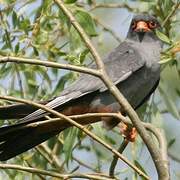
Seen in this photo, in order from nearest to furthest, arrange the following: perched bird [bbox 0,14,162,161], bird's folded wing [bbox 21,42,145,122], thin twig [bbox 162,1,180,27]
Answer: perched bird [bbox 0,14,162,161]
bird's folded wing [bbox 21,42,145,122]
thin twig [bbox 162,1,180,27]

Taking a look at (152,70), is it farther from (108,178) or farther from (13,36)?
(108,178)

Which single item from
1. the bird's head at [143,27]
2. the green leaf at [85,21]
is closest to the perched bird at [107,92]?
the bird's head at [143,27]

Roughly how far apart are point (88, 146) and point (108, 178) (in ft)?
6.52

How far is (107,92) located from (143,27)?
63 cm

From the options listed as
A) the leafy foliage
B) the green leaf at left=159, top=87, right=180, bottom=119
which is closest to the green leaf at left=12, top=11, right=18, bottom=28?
the leafy foliage

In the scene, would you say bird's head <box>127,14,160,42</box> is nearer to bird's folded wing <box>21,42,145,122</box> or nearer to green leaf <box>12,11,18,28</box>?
bird's folded wing <box>21,42,145,122</box>

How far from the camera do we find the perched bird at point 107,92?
143 inches

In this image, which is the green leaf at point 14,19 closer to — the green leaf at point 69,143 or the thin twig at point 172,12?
the green leaf at point 69,143

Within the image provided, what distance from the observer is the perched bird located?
11.9 ft

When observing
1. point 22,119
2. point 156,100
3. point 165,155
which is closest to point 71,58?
point 22,119

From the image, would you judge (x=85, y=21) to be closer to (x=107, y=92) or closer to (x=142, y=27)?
(x=107, y=92)

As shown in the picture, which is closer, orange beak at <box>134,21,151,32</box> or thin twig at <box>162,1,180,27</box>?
thin twig at <box>162,1,180,27</box>

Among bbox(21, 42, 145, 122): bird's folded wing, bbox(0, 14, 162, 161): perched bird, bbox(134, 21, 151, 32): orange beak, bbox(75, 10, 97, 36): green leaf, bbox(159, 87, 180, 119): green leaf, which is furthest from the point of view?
bbox(134, 21, 151, 32): orange beak

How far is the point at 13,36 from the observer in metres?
4.38
